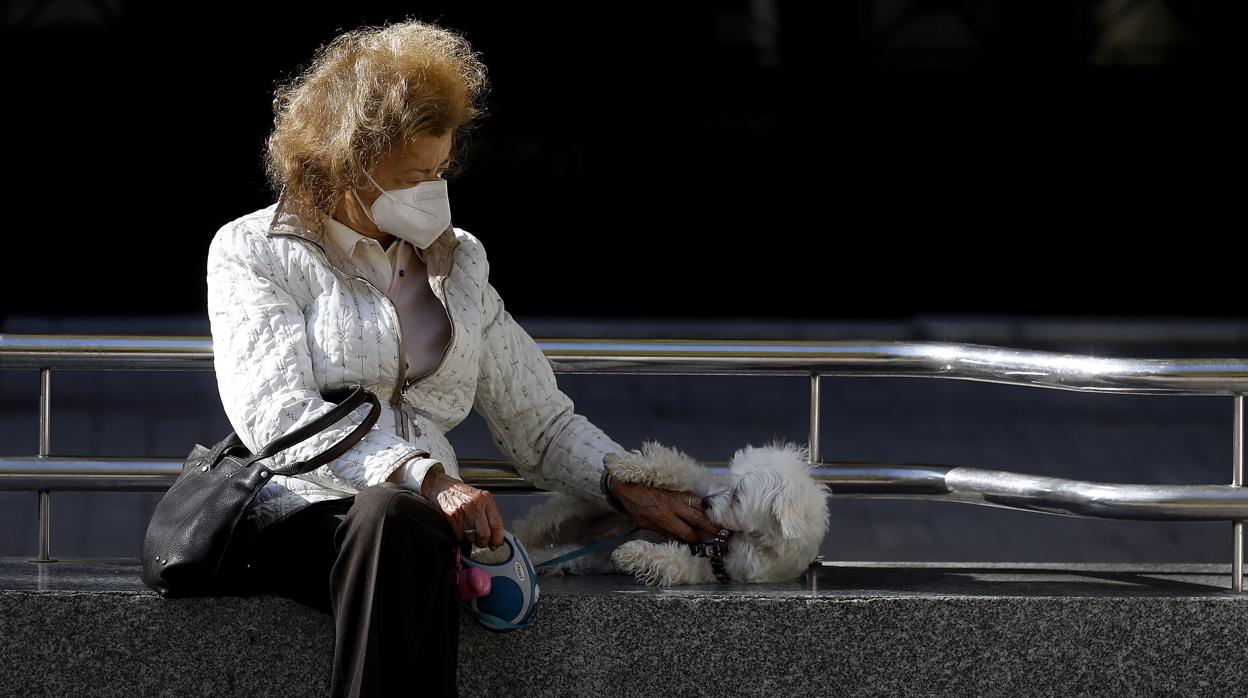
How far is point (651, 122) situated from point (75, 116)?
567 centimetres

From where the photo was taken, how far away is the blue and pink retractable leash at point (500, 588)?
2820mm

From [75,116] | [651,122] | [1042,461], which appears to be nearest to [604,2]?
[651,122]

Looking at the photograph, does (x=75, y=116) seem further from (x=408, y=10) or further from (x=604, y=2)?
(x=604, y=2)

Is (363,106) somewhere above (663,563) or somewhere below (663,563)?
above

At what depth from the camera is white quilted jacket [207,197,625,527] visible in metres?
2.89

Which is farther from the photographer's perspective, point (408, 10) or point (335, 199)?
point (408, 10)

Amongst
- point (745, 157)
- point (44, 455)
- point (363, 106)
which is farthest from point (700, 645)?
point (745, 157)

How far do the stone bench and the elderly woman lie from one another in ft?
0.62

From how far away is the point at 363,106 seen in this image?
3.05m

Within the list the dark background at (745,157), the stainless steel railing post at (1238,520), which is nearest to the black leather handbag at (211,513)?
the stainless steel railing post at (1238,520)

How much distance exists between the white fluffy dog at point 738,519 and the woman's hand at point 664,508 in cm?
2

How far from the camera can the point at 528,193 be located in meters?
15.5

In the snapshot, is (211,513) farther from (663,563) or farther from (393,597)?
(663,563)

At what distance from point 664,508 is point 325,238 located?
0.93 metres
